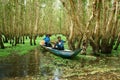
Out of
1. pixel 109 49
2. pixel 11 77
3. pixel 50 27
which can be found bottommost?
pixel 50 27

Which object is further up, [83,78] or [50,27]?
[83,78]

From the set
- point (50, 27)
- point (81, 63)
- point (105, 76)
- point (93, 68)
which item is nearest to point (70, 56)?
point (81, 63)

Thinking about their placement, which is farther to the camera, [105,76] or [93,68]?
[93,68]

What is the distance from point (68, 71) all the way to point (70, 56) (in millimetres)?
4249

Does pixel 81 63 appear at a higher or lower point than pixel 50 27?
higher

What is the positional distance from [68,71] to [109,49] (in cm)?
995

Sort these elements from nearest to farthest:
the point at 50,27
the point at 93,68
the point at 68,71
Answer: the point at 68,71, the point at 93,68, the point at 50,27

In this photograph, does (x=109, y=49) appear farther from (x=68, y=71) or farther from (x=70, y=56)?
(x=68, y=71)

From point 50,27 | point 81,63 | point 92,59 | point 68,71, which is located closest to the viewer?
point 68,71

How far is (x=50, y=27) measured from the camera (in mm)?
67750

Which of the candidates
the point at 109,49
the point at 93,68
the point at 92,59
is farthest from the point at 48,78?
the point at 109,49

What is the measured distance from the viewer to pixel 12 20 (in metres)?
36.1

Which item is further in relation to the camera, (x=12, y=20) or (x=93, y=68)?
(x=12, y=20)

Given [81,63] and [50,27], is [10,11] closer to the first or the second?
[81,63]
